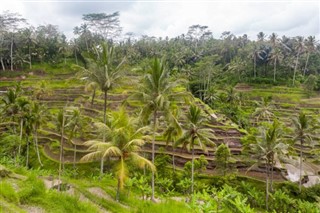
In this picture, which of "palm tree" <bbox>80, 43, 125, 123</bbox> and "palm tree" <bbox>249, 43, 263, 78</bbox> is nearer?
"palm tree" <bbox>80, 43, 125, 123</bbox>

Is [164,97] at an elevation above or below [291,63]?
below

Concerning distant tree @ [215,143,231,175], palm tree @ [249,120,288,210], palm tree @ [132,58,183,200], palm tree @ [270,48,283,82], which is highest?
palm tree @ [270,48,283,82]

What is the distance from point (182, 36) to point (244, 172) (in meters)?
74.3

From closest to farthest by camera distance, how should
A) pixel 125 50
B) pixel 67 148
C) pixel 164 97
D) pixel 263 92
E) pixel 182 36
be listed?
pixel 164 97 → pixel 67 148 → pixel 263 92 → pixel 125 50 → pixel 182 36

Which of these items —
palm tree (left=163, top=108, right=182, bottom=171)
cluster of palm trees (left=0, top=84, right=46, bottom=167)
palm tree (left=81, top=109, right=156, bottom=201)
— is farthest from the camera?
cluster of palm trees (left=0, top=84, right=46, bottom=167)

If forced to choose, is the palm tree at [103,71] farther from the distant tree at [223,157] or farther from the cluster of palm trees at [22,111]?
the distant tree at [223,157]

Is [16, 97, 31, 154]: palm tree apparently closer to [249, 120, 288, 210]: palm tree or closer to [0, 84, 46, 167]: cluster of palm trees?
[0, 84, 46, 167]: cluster of palm trees

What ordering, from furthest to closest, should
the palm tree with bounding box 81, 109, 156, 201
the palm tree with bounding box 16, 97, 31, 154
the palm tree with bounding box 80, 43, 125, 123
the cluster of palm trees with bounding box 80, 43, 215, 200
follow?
the palm tree with bounding box 16, 97, 31, 154
the palm tree with bounding box 80, 43, 125, 123
the cluster of palm trees with bounding box 80, 43, 215, 200
the palm tree with bounding box 81, 109, 156, 201

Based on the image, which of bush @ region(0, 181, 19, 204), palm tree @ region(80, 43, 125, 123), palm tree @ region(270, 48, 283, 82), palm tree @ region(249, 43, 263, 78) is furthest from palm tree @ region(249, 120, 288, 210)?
palm tree @ region(249, 43, 263, 78)

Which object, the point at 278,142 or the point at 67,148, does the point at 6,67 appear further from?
the point at 278,142

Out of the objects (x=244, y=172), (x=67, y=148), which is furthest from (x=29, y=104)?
(x=244, y=172)

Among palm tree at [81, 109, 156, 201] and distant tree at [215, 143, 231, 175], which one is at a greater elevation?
palm tree at [81, 109, 156, 201]

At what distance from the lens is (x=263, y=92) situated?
202 feet

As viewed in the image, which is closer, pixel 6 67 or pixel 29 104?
pixel 29 104
